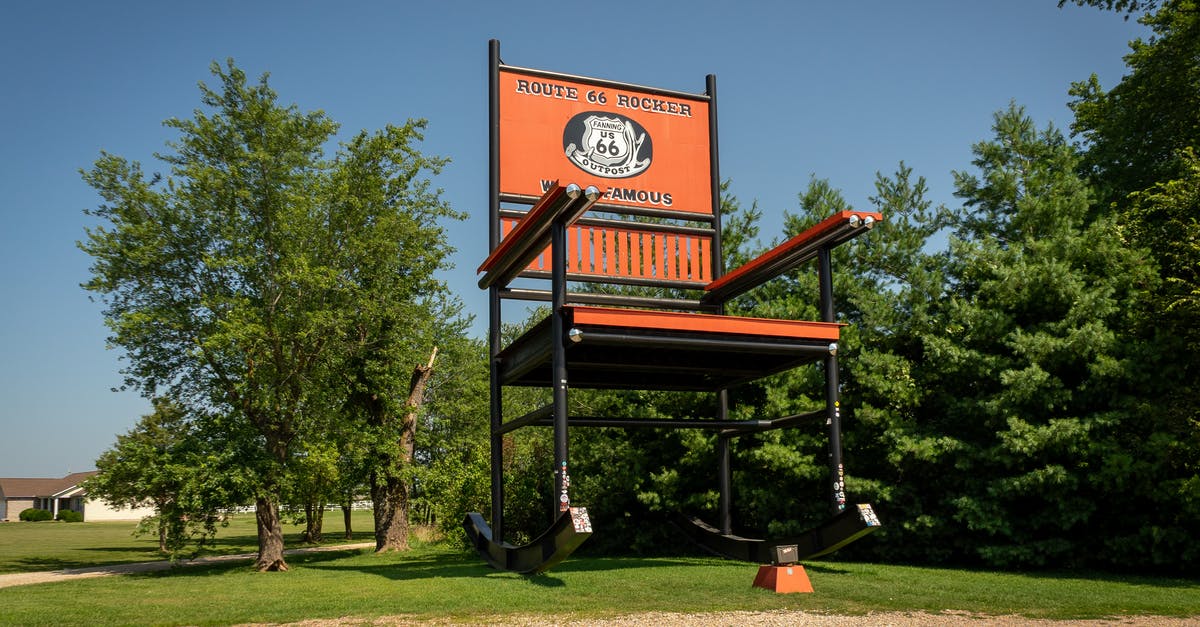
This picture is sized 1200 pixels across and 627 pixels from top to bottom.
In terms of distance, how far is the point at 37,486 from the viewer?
60781 millimetres

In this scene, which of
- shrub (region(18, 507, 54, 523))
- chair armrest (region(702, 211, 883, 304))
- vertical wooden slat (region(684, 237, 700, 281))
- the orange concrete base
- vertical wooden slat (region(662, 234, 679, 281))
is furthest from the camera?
shrub (region(18, 507, 54, 523))

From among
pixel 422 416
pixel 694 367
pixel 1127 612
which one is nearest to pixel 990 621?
pixel 1127 612

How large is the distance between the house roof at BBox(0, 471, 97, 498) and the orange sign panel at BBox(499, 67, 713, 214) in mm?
61376

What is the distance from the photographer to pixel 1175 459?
7793 mm

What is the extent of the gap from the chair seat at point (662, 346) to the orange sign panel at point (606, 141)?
156cm

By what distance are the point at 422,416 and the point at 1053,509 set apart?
40.8ft

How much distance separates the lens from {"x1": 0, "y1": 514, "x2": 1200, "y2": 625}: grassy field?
5.60m

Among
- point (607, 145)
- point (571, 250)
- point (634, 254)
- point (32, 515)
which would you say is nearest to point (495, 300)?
point (571, 250)

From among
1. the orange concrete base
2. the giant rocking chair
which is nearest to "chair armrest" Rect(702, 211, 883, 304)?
the giant rocking chair

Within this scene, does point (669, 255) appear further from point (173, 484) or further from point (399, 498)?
point (399, 498)

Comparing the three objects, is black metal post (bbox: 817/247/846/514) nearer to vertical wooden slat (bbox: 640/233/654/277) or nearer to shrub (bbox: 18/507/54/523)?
vertical wooden slat (bbox: 640/233/654/277)

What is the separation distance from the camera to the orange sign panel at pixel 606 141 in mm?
7293

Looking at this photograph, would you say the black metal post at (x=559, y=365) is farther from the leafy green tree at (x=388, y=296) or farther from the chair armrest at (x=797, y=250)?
the leafy green tree at (x=388, y=296)

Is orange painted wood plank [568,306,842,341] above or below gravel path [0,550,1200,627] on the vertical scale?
above
